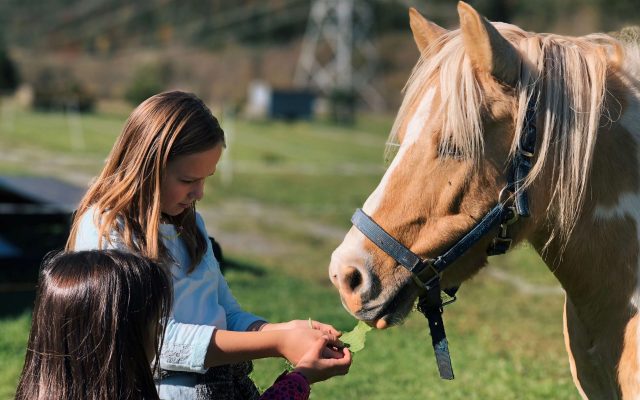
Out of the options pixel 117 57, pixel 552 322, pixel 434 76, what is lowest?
pixel 117 57

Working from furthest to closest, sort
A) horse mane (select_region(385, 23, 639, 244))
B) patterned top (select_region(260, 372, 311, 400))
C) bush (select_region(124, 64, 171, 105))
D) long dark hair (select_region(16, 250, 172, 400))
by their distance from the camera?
bush (select_region(124, 64, 171, 105)) < horse mane (select_region(385, 23, 639, 244)) < patterned top (select_region(260, 372, 311, 400)) < long dark hair (select_region(16, 250, 172, 400))

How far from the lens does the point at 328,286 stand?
7297 mm

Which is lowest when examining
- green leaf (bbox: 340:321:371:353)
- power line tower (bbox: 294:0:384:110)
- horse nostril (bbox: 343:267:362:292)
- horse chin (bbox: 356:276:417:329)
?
power line tower (bbox: 294:0:384:110)

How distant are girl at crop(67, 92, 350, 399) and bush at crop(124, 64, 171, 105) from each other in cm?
2573

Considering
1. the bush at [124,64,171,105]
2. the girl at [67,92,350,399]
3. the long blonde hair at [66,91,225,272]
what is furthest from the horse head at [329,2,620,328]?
the bush at [124,64,171,105]

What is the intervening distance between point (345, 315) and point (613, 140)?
3.92 metres

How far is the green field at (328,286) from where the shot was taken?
14.3 feet

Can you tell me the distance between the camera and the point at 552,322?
6.15 meters

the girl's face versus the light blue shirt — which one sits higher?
the girl's face

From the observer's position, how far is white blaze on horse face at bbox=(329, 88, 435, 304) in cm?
200

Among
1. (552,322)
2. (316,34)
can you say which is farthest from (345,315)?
(316,34)

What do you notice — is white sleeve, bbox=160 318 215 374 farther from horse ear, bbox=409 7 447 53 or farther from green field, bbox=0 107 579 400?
green field, bbox=0 107 579 400

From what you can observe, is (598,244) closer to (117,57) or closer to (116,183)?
(116,183)

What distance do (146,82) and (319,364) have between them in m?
31.7
